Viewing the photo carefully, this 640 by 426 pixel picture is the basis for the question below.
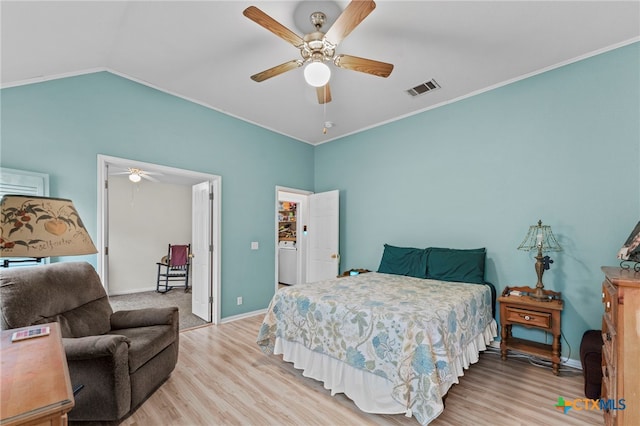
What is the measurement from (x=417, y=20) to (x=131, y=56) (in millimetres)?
2661

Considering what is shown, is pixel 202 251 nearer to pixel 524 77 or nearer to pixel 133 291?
pixel 133 291

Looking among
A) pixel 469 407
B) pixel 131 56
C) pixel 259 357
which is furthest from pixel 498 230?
pixel 131 56

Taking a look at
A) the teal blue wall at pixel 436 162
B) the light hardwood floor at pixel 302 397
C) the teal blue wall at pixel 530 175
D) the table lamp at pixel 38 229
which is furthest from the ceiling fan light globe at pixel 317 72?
the light hardwood floor at pixel 302 397

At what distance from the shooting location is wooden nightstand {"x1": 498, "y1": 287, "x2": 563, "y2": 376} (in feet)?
8.46

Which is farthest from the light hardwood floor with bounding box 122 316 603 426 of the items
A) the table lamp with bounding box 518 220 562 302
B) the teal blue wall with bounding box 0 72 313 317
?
the teal blue wall with bounding box 0 72 313 317

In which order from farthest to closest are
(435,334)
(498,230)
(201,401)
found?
1. (498,230)
2. (201,401)
3. (435,334)

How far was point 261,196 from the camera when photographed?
4.55 m

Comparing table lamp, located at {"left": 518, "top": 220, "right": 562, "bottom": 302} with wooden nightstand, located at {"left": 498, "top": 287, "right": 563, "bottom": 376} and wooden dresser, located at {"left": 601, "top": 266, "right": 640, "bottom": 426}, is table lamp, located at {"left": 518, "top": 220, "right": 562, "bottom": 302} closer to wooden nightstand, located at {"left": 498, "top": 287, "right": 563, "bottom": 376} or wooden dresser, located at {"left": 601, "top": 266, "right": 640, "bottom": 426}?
wooden nightstand, located at {"left": 498, "top": 287, "right": 563, "bottom": 376}

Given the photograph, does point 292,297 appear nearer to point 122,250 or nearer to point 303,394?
point 303,394

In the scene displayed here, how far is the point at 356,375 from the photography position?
215 cm

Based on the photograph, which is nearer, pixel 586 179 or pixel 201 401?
pixel 201 401

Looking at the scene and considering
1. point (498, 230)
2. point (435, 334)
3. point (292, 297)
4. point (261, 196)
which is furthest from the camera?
point (261, 196)

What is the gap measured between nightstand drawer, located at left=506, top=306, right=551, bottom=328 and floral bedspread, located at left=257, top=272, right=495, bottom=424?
0.23 metres

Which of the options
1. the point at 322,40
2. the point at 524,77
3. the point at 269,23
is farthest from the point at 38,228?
the point at 524,77
